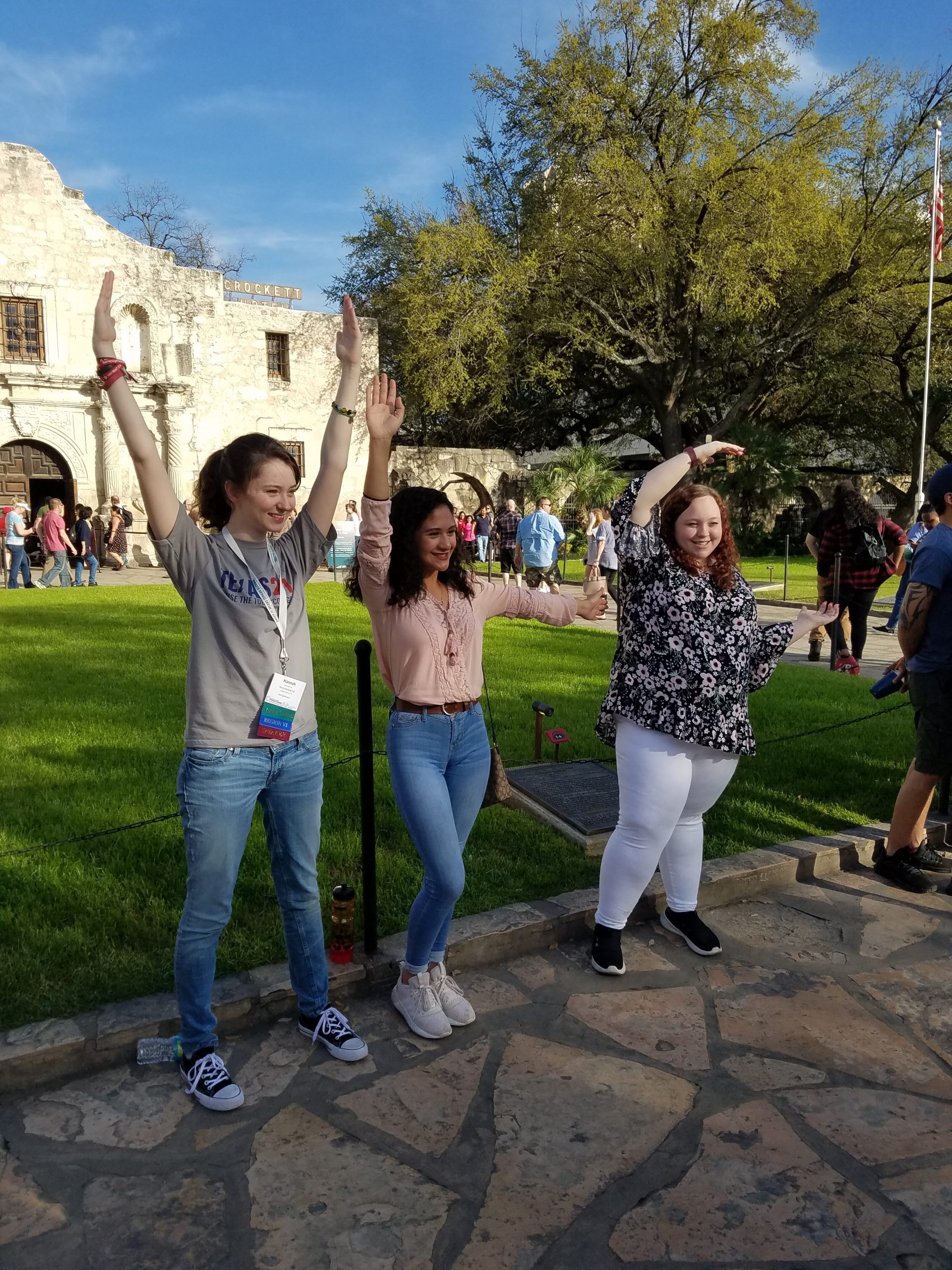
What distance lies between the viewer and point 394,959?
3795 mm

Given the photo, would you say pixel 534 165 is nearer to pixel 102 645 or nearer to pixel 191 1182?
pixel 102 645

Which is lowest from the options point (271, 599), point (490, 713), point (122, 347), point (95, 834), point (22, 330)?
point (95, 834)

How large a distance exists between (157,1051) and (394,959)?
0.96 m

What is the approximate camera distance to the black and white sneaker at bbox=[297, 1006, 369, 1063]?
326 cm

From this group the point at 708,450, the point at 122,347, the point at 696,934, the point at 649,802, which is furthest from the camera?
the point at 122,347

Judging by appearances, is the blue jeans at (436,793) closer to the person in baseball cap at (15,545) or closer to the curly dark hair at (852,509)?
the curly dark hair at (852,509)

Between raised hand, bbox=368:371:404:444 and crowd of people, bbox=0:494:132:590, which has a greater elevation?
raised hand, bbox=368:371:404:444

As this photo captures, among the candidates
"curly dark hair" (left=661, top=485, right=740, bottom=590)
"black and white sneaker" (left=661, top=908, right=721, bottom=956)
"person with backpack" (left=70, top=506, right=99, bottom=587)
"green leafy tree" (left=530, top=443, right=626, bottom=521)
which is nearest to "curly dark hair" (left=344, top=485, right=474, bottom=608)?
"curly dark hair" (left=661, top=485, right=740, bottom=590)

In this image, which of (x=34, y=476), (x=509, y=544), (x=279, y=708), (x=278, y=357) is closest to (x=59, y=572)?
(x=34, y=476)

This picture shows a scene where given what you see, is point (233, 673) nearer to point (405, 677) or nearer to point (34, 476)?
point (405, 677)

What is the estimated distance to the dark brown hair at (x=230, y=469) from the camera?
2936mm

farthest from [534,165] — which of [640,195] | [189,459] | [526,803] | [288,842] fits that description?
[288,842]

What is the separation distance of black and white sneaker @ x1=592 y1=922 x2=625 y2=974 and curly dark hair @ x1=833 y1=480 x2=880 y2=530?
744 centimetres

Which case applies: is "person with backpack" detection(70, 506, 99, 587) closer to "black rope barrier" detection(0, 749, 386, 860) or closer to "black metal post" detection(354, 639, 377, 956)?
"black rope barrier" detection(0, 749, 386, 860)
